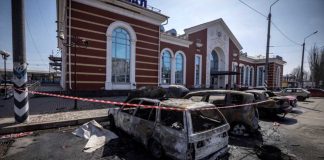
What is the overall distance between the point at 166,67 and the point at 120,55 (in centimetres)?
747

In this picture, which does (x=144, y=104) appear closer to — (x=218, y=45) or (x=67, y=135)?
(x=67, y=135)

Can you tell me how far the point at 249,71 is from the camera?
38.4m

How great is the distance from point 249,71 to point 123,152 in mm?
39812

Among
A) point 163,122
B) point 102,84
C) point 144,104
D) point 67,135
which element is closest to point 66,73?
point 102,84


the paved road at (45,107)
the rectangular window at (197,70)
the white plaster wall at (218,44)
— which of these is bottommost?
the paved road at (45,107)

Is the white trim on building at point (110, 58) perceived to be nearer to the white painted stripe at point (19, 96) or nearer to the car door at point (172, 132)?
the white painted stripe at point (19, 96)

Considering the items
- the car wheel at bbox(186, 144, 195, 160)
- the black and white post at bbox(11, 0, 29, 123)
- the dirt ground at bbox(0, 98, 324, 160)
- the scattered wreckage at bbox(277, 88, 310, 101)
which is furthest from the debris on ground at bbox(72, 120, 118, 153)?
the scattered wreckage at bbox(277, 88, 310, 101)

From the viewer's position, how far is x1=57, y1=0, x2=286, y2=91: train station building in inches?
517

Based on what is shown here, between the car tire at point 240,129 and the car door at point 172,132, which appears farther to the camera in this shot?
the car tire at point 240,129

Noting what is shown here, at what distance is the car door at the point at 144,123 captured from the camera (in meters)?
4.29

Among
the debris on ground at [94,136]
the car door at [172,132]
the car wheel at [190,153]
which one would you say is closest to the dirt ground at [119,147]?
the debris on ground at [94,136]

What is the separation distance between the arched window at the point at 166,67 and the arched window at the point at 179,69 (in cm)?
136

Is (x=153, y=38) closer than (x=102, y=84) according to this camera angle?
No

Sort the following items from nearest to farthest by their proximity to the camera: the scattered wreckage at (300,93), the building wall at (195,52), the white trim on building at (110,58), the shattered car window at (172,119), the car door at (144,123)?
the shattered car window at (172,119)
the car door at (144,123)
the white trim on building at (110,58)
the scattered wreckage at (300,93)
the building wall at (195,52)
